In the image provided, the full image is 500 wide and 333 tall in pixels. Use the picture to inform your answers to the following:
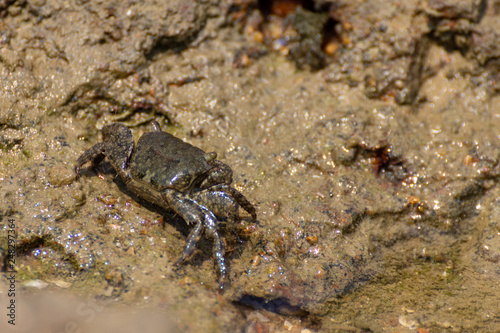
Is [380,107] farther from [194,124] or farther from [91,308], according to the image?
[91,308]

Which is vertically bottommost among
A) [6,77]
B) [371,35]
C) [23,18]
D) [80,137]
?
[80,137]

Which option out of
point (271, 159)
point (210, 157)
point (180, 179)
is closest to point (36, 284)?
point (180, 179)

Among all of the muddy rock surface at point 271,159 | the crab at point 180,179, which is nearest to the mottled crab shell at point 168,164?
the crab at point 180,179

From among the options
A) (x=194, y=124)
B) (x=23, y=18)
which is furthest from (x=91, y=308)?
(x=23, y=18)

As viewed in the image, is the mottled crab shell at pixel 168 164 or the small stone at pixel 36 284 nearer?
the small stone at pixel 36 284

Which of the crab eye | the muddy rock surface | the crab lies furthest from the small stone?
the crab eye

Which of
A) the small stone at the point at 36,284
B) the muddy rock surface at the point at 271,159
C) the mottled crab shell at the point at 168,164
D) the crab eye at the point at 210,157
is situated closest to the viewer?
the small stone at the point at 36,284

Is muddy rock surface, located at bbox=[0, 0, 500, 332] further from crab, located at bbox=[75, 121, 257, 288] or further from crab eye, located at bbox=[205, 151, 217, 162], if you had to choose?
crab eye, located at bbox=[205, 151, 217, 162]

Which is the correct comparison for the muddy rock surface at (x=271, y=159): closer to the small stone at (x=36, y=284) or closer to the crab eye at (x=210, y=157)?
the small stone at (x=36, y=284)
